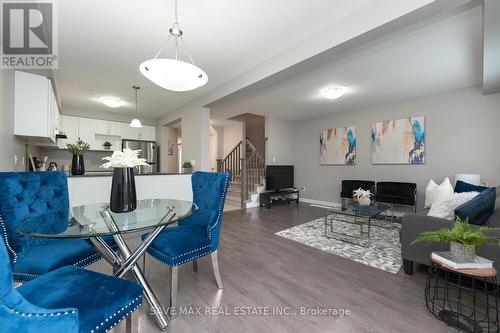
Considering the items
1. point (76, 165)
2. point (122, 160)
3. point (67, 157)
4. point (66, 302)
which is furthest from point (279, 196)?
point (67, 157)

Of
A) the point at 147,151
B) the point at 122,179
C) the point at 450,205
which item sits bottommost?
the point at 450,205

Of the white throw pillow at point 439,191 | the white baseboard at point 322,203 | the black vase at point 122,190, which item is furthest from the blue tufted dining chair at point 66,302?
the white baseboard at point 322,203

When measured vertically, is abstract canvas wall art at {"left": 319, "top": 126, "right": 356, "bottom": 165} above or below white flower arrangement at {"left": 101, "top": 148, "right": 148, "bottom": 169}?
above

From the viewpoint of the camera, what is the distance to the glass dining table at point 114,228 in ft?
4.17

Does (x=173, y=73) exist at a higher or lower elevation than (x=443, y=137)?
higher

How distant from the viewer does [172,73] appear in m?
1.67

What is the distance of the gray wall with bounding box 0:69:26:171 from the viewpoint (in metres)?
2.17

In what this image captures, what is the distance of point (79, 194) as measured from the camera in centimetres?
259

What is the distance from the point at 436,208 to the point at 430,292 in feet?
3.11

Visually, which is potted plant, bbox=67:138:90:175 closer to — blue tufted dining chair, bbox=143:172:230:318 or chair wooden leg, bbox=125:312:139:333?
blue tufted dining chair, bbox=143:172:230:318

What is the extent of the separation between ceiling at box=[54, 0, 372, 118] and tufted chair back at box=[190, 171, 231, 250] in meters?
1.62

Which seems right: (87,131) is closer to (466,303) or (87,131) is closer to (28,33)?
(28,33)

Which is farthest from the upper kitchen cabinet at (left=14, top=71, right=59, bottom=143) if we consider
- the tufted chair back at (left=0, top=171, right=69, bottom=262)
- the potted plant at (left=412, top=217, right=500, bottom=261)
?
the potted plant at (left=412, top=217, right=500, bottom=261)

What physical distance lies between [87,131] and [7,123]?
11.1ft
